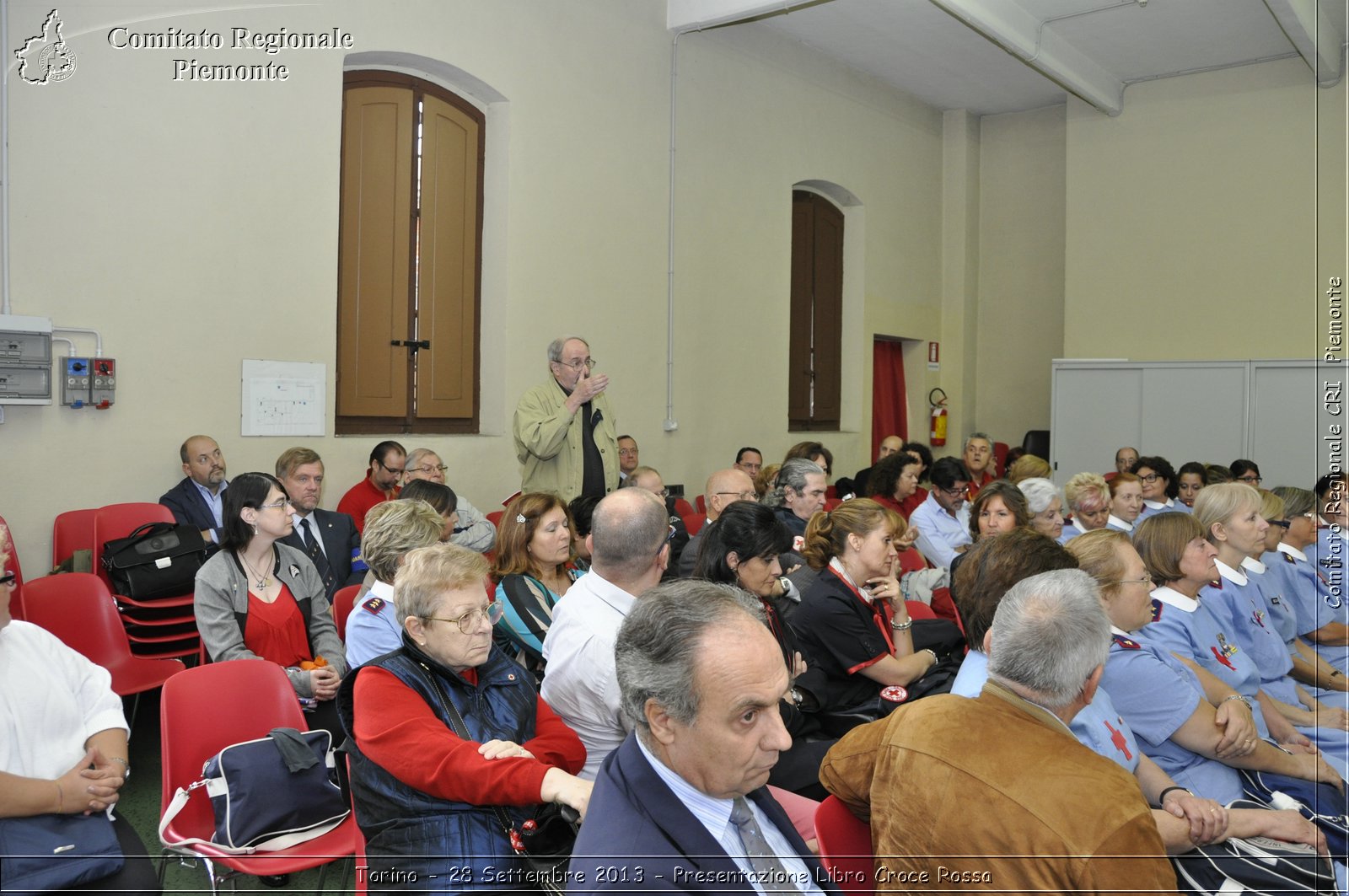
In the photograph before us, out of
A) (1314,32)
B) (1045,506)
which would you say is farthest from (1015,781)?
(1314,32)

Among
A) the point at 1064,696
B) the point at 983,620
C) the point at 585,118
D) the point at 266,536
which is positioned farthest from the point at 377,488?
the point at 1064,696

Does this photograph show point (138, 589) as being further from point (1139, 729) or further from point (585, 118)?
point (585, 118)

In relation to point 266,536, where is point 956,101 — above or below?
above

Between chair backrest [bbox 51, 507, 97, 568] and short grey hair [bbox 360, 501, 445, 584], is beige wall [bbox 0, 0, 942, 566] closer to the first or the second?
chair backrest [bbox 51, 507, 97, 568]

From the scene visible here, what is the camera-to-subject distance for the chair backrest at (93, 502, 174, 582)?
4.41m

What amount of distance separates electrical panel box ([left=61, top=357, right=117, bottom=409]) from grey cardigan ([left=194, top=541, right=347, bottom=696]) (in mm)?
1788

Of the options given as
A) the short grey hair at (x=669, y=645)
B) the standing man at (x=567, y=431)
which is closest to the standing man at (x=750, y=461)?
the standing man at (x=567, y=431)

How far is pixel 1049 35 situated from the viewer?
834 centimetres

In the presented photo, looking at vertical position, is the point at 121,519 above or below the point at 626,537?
below

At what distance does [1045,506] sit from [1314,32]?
5.94 metres

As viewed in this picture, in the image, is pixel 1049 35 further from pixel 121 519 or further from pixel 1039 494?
pixel 121 519

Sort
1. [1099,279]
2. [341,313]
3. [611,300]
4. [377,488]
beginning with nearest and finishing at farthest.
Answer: [377,488]
[341,313]
[611,300]
[1099,279]

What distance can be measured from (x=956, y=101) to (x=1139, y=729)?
948cm

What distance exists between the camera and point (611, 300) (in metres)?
7.02
